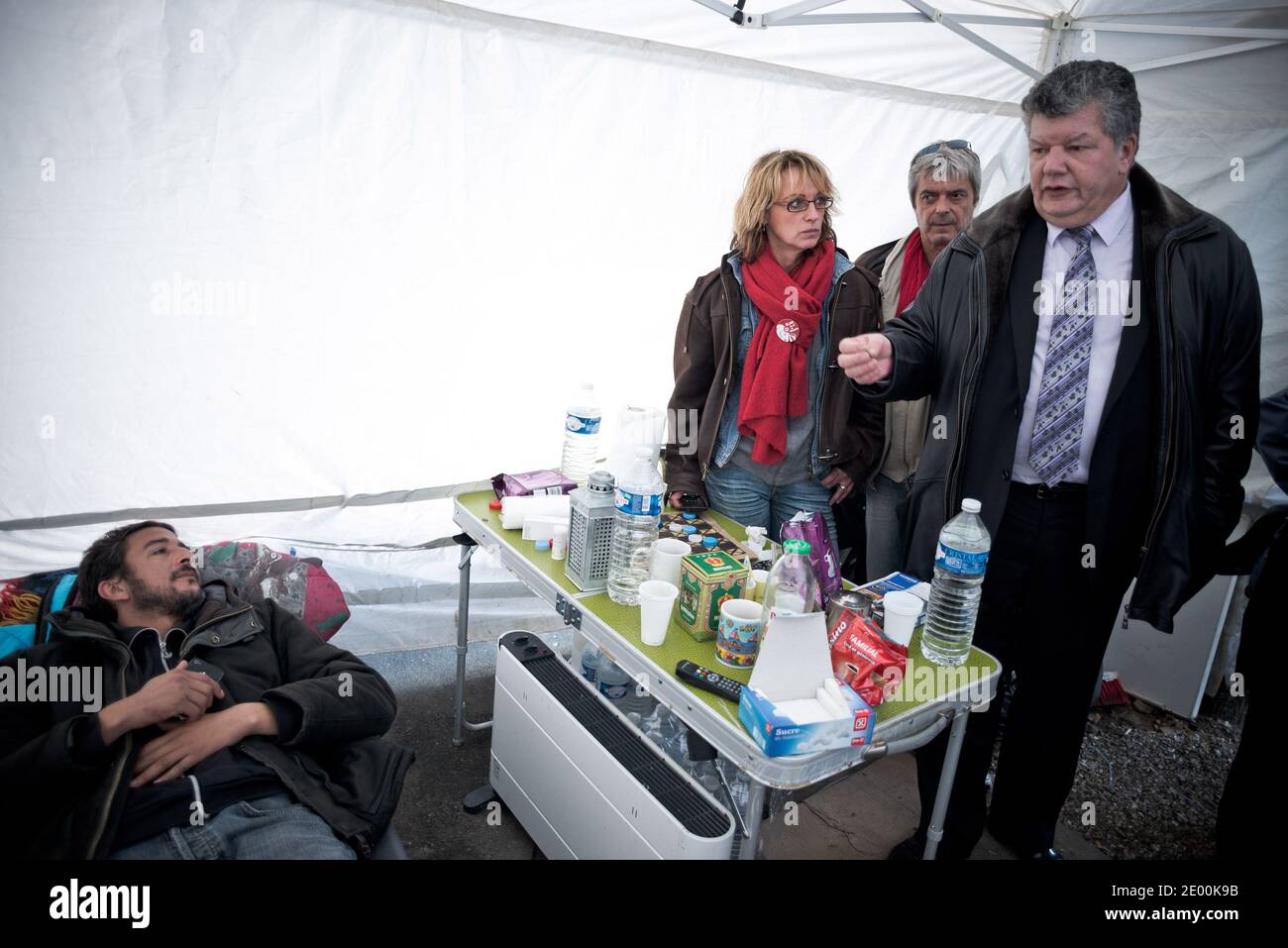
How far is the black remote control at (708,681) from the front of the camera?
1.77 meters

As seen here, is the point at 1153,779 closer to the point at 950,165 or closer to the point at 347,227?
the point at 950,165

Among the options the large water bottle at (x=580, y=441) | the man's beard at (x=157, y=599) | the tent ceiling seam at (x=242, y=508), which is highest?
the large water bottle at (x=580, y=441)

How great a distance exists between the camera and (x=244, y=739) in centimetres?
193

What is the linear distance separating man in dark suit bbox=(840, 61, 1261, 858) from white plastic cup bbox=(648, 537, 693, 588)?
631 mm

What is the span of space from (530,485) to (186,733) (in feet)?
3.80

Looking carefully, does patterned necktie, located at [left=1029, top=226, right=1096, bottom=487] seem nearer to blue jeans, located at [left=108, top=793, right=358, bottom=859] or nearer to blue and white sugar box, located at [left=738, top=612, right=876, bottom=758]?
blue and white sugar box, located at [left=738, top=612, right=876, bottom=758]

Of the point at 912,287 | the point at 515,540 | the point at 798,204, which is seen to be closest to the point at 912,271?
the point at 912,287

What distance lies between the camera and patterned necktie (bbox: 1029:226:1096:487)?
2.15 metres

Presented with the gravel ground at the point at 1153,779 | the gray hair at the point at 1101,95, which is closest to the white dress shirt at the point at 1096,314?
the gray hair at the point at 1101,95

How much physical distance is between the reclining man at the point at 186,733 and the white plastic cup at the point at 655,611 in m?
0.65

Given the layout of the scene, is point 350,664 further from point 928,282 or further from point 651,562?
point 928,282

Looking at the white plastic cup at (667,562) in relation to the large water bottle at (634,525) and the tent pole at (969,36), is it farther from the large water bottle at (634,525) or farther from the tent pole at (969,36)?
the tent pole at (969,36)

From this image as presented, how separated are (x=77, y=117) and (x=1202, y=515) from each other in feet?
11.5

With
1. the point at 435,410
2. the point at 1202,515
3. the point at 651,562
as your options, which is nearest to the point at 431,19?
the point at 435,410
